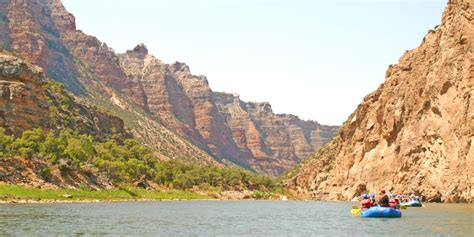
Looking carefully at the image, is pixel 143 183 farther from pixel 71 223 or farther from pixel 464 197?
pixel 71 223

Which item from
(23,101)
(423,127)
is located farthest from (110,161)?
(423,127)

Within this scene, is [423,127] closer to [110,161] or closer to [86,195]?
[110,161]

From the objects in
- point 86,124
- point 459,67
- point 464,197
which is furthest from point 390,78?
point 86,124

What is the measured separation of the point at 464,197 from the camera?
109250mm

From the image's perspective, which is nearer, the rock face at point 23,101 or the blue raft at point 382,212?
the blue raft at point 382,212

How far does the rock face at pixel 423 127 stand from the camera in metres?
115

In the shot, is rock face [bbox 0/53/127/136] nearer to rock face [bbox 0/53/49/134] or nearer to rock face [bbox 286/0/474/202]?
rock face [bbox 0/53/49/134]

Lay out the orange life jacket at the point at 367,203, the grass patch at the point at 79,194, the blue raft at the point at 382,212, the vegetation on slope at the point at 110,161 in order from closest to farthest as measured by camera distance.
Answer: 1. the blue raft at the point at 382,212
2. the orange life jacket at the point at 367,203
3. the grass patch at the point at 79,194
4. the vegetation on slope at the point at 110,161

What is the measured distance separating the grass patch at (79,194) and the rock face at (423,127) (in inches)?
1700

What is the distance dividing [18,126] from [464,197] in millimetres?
80940

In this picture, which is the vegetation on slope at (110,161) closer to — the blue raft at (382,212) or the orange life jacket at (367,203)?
the orange life jacket at (367,203)

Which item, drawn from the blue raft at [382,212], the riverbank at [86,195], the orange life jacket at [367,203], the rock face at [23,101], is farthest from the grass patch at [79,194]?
the blue raft at [382,212]

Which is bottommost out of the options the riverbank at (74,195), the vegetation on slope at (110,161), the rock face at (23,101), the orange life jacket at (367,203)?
the riverbank at (74,195)

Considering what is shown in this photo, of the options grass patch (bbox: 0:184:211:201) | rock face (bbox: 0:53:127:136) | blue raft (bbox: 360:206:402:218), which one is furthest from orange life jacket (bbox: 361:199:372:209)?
rock face (bbox: 0:53:127:136)
